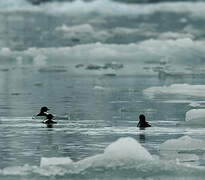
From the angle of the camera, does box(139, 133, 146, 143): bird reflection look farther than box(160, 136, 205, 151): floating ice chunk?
Yes

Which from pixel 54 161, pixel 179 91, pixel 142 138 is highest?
pixel 179 91

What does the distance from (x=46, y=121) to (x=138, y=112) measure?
7.73 meters

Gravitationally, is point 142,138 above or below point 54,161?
above

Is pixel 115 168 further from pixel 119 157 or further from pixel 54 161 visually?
pixel 54 161

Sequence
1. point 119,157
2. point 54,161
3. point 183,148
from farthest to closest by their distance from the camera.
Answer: point 183,148, point 54,161, point 119,157

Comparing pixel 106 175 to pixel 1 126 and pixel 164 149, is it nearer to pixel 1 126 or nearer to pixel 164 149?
pixel 164 149

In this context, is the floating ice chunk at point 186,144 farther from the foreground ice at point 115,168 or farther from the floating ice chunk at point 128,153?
the floating ice chunk at point 128,153

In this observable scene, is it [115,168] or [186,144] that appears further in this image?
[186,144]

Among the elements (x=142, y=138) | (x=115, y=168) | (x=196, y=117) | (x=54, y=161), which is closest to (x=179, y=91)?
(x=196, y=117)

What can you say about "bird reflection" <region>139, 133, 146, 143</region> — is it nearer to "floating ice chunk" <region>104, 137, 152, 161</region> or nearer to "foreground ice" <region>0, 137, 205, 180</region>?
"foreground ice" <region>0, 137, 205, 180</region>

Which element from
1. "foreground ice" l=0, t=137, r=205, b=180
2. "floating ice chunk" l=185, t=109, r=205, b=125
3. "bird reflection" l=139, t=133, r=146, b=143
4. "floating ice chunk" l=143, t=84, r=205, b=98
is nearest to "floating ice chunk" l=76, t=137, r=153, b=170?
"foreground ice" l=0, t=137, r=205, b=180

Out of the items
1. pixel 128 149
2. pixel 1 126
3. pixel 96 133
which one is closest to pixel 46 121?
pixel 1 126

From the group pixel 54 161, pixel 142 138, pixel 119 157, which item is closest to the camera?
pixel 119 157

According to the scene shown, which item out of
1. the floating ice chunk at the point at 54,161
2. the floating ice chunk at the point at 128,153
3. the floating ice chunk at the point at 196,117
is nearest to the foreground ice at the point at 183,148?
the floating ice chunk at the point at 128,153
